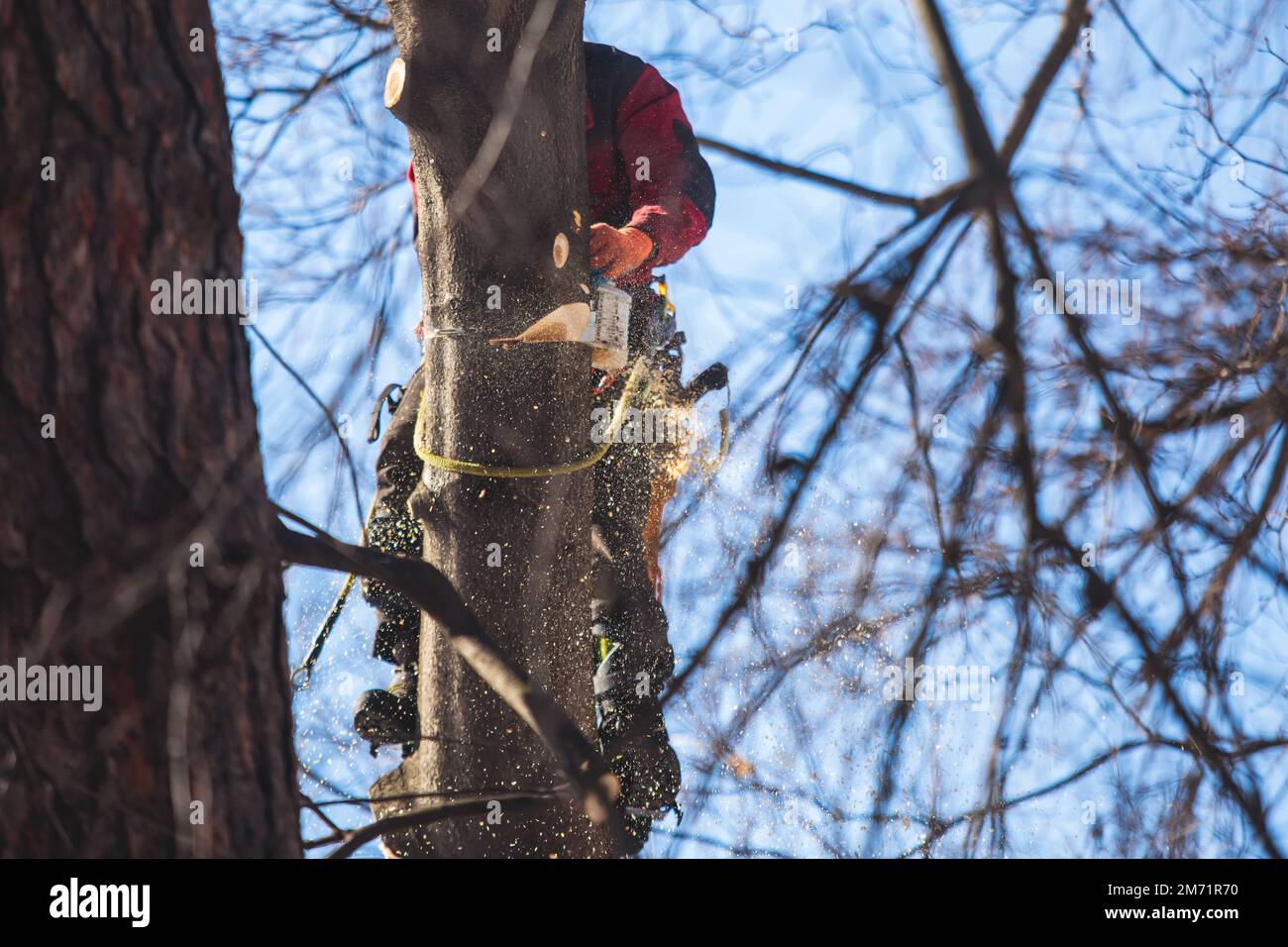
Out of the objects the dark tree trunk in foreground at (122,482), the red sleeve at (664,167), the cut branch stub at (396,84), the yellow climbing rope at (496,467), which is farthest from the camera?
the red sleeve at (664,167)

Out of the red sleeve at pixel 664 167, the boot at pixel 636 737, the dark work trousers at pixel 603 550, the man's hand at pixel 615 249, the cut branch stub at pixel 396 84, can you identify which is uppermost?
the red sleeve at pixel 664 167

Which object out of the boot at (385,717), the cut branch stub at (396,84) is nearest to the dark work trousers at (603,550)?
the boot at (385,717)

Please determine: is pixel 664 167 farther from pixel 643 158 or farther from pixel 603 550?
pixel 603 550

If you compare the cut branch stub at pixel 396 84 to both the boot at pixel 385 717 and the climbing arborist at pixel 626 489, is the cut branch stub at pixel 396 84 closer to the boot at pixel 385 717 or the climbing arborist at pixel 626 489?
the climbing arborist at pixel 626 489

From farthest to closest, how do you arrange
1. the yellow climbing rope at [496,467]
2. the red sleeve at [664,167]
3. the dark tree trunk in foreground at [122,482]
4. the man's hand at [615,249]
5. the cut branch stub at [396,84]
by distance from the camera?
the red sleeve at [664,167]
the man's hand at [615,249]
the yellow climbing rope at [496,467]
the cut branch stub at [396,84]
the dark tree trunk in foreground at [122,482]

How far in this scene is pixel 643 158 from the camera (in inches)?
117

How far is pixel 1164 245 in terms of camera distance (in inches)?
124

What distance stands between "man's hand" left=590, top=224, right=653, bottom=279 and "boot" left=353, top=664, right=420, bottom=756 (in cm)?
96

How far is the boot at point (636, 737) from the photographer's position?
110 inches

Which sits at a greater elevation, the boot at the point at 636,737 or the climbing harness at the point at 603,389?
the climbing harness at the point at 603,389

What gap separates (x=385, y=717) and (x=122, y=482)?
1.32m

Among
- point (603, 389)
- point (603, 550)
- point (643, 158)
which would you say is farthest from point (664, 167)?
point (603, 550)

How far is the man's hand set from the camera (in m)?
2.70
